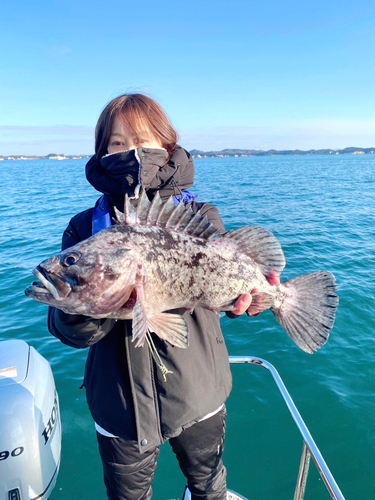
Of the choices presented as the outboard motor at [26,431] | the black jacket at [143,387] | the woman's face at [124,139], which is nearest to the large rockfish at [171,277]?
the black jacket at [143,387]

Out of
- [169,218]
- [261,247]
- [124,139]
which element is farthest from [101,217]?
[261,247]

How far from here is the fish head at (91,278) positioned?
244cm

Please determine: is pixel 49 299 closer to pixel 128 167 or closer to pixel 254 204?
pixel 128 167

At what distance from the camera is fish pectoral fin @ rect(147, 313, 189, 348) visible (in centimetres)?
254

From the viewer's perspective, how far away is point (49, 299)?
238 cm

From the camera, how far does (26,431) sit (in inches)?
137

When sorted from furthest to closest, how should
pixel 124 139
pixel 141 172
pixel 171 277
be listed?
1. pixel 124 139
2. pixel 141 172
3. pixel 171 277

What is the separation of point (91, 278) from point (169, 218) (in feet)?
2.74

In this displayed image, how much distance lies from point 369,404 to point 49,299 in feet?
22.6

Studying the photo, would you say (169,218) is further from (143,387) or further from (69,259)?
(143,387)

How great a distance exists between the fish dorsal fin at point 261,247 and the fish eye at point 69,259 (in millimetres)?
1429

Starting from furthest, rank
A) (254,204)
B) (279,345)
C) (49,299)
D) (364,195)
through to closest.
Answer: (364,195) < (254,204) < (279,345) < (49,299)

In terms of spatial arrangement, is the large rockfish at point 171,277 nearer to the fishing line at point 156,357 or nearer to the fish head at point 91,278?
the fish head at point 91,278

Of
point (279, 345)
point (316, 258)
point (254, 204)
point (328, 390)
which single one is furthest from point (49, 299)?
point (254, 204)
